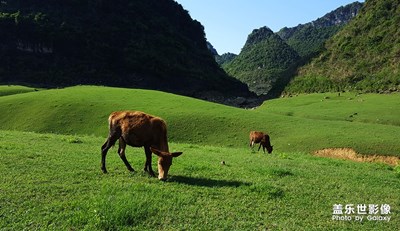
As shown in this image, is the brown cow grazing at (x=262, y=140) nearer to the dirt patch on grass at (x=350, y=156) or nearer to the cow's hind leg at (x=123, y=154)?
the dirt patch on grass at (x=350, y=156)

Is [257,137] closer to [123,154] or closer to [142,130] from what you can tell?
[123,154]

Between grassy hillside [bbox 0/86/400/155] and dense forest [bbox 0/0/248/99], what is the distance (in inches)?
2116

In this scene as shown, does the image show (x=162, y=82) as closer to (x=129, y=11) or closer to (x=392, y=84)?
(x=129, y=11)

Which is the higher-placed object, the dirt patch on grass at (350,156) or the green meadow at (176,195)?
A: the green meadow at (176,195)

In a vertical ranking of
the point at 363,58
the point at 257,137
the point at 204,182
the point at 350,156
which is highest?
the point at 363,58

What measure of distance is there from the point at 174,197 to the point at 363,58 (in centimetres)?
11261

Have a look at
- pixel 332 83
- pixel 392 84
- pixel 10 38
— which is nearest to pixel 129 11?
pixel 10 38

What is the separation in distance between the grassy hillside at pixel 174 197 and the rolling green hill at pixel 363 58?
82.7 metres

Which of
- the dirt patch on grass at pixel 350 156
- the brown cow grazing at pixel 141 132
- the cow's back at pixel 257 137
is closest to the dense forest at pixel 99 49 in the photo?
the cow's back at pixel 257 137

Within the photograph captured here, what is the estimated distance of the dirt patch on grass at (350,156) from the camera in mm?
31708

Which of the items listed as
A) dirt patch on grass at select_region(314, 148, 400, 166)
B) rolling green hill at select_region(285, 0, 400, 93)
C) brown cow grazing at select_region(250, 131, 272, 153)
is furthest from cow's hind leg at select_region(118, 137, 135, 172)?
rolling green hill at select_region(285, 0, 400, 93)

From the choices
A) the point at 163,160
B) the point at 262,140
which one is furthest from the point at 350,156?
the point at 163,160

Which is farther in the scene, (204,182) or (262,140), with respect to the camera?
(262,140)

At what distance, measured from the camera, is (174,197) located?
1039cm
